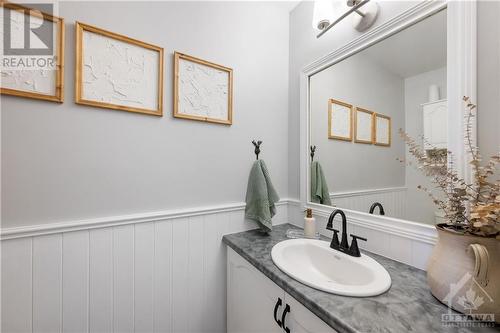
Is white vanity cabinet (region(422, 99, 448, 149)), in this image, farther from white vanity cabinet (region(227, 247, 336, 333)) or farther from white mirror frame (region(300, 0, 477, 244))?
white vanity cabinet (region(227, 247, 336, 333))

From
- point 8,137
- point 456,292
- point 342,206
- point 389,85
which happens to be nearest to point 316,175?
point 342,206

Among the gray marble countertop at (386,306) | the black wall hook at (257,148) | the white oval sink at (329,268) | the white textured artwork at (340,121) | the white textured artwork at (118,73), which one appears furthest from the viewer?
the black wall hook at (257,148)

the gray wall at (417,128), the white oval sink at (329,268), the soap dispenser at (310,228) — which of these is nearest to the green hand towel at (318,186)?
the soap dispenser at (310,228)

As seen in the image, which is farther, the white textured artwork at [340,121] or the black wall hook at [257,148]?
the black wall hook at [257,148]

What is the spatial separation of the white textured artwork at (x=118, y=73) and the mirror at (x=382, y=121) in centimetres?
93

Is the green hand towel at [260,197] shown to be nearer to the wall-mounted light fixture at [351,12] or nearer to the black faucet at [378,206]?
the black faucet at [378,206]

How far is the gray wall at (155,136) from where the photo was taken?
0.81 metres

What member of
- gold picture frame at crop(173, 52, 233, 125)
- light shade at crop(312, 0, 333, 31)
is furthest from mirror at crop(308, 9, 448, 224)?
gold picture frame at crop(173, 52, 233, 125)

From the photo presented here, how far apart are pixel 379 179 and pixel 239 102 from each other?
2.85ft

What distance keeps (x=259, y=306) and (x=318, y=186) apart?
0.71 m

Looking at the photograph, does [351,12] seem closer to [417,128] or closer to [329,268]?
[417,128]

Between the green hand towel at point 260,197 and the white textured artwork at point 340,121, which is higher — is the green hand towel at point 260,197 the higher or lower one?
the lower one

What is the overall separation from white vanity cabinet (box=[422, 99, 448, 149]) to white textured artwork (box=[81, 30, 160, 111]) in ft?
3.84

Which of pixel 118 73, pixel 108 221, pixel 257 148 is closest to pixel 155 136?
pixel 118 73
